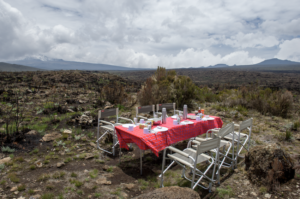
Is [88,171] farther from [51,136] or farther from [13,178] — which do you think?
[51,136]

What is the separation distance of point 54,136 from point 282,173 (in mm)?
4966

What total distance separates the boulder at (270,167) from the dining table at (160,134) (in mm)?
1291

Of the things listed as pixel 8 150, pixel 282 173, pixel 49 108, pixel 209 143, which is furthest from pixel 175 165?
pixel 49 108

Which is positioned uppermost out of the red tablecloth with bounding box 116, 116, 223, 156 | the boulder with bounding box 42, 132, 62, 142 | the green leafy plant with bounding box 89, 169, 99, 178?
the red tablecloth with bounding box 116, 116, 223, 156

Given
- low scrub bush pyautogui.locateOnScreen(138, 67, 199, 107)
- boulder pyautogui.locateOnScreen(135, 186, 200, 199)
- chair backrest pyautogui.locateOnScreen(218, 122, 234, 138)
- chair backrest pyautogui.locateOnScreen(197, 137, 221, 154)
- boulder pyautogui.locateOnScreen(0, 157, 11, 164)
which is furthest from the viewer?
low scrub bush pyautogui.locateOnScreen(138, 67, 199, 107)

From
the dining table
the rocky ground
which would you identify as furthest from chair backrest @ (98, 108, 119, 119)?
the dining table

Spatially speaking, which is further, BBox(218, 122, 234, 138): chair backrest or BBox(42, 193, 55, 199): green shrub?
BBox(218, 122, 234, 138): chair backrest

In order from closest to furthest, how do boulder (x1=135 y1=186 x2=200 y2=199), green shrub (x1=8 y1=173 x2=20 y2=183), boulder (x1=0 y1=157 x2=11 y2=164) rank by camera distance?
boulder (x1=135 y1=186 x2=200 y2=199)
green shrub (x1=8 y1=173 x2=20 y2=183)
boulder (x1=0 y1=157 x2=11 y2=164)

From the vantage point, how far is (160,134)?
3371 mm

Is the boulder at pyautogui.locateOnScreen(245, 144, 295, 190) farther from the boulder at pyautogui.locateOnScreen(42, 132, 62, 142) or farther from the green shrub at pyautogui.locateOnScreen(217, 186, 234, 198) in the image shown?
the boulder at pyautogui.locateOnScreen(42, 132, 62, 142)

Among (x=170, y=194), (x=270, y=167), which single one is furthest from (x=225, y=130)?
(x=170, y=194)

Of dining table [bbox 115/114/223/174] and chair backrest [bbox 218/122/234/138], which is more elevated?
chair backrest [bbox 218/122/234/138]

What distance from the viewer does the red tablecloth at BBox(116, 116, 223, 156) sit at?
10.3 feet

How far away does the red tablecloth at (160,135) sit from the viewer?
3.14m
